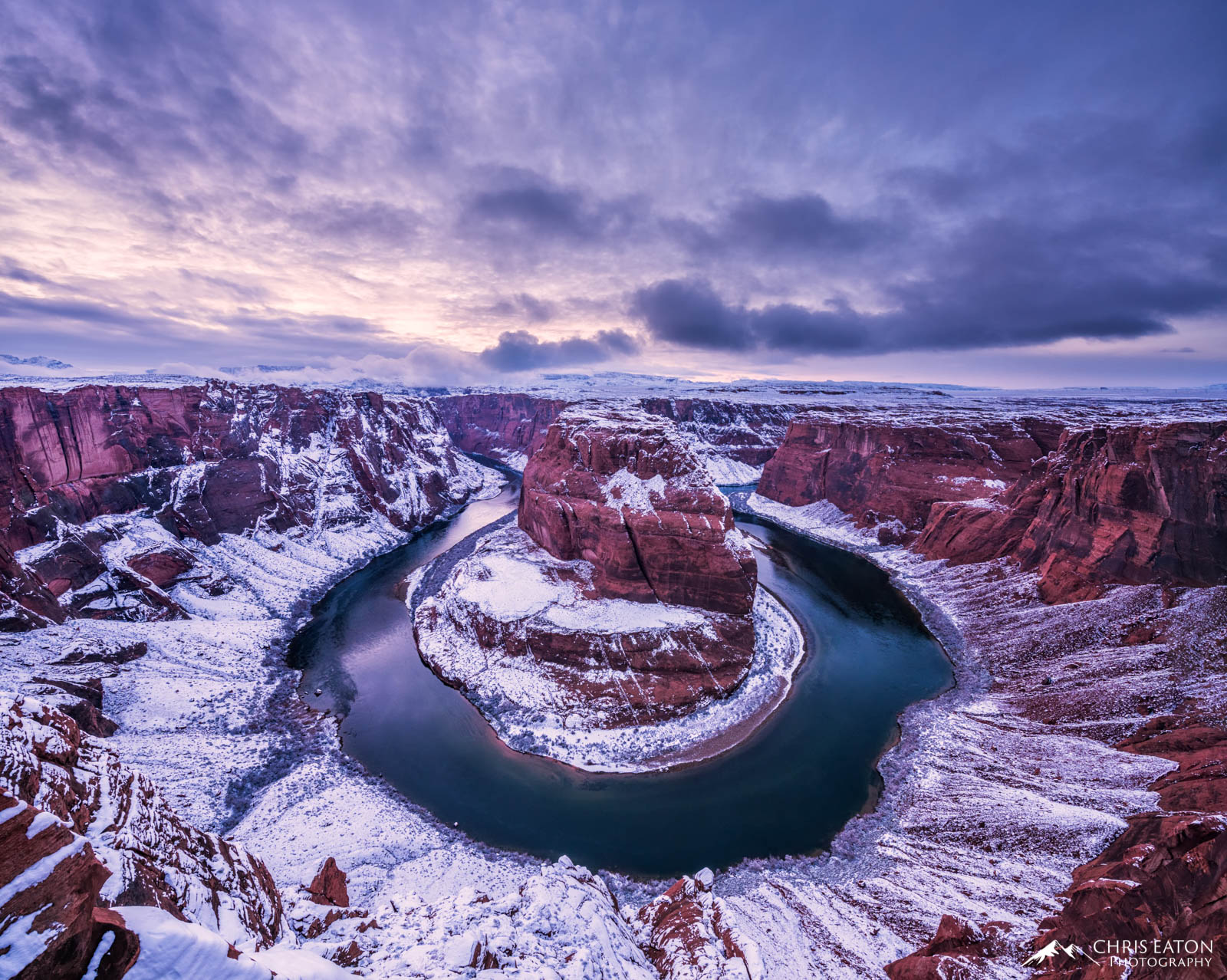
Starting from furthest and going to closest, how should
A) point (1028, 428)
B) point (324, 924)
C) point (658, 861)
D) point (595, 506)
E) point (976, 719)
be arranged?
point (1028, 428), point (595, 506), point (976, 719), point (658, 861), point (324, 924)

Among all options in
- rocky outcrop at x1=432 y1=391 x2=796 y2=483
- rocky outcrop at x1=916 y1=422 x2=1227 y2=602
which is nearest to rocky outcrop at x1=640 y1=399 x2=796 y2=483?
rocky outcrop at x1=432 y1=391 x2=796 y2=483

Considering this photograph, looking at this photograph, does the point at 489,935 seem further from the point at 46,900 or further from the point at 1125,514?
the point at 1125,514

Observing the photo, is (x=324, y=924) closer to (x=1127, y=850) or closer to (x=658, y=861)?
(x=658, y=861)

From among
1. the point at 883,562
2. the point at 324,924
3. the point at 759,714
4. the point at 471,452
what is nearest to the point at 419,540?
the point at 759,714

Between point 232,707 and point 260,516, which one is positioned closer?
point 232,707

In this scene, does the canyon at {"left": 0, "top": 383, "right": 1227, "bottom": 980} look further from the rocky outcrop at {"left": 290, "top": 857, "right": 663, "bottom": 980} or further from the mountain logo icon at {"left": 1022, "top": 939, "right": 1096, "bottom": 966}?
the mountain logo icon at {"left": 1022, "top": 939, "right": 1096, "bottom": 966}

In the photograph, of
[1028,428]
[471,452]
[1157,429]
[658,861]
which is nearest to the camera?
[658,861]
